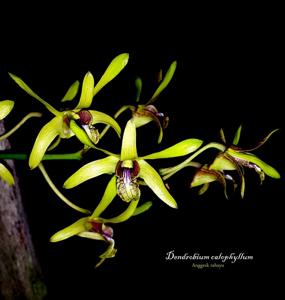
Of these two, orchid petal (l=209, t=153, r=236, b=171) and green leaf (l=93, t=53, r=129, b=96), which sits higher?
green leaf (l=93, t=53, r=129, b=96)

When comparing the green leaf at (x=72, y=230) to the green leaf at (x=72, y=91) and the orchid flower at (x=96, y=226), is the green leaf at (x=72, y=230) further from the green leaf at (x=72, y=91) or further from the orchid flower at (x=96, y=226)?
the green leaf at (x=72, y=91)

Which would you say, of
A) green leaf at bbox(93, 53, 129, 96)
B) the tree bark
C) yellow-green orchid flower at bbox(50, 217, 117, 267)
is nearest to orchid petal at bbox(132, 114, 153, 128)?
green leaf at bbox(93, 53, 129, 96)

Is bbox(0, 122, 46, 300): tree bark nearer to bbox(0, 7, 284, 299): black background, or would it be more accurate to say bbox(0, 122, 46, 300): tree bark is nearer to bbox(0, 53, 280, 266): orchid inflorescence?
bbox(0, 53, 280, 266): orchid inflorescence

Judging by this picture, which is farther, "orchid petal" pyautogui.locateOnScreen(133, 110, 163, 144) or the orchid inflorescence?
"orchid petal" pyautogui.locateOnScreen(133, 110, 163, 144)

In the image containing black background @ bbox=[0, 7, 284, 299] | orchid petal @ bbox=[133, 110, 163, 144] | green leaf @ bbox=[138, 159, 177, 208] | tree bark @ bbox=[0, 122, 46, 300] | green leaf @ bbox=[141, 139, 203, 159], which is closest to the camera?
green leaf @ bbox=[141, 139, 203, 159]

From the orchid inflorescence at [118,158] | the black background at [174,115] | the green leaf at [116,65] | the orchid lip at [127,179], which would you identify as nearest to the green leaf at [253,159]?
the orchid inflorescence at [118,158]

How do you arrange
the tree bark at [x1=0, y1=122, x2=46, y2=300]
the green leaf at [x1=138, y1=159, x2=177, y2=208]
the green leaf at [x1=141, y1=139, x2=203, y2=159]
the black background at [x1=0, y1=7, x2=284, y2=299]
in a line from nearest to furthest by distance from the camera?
the green leaf at [x1=141, y1=139, x2=203, y2=159], the green leaf at [x1=138, y1=159, x2=177, y2=208], the tree bark at [x1=0, y1=122, x2=46, y2=300], the black background at [x1=0, y1=7, x2=284, y2=299]

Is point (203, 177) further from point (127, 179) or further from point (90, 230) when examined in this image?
point (90, 230)

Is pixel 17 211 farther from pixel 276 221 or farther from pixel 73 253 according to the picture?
pixel 276 221

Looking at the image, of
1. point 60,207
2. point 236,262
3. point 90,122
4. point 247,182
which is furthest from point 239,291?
point 90,122
